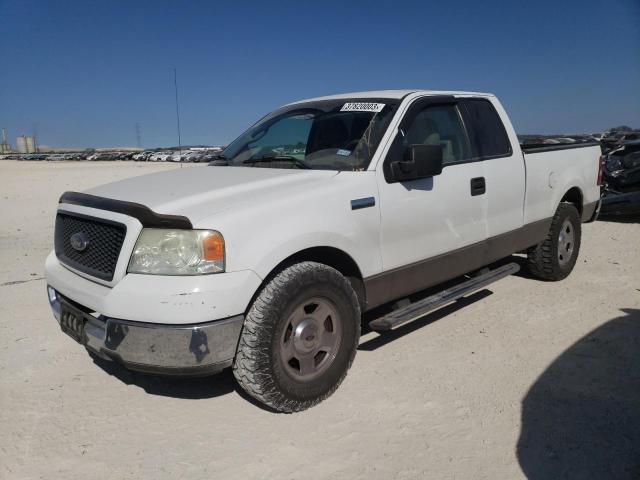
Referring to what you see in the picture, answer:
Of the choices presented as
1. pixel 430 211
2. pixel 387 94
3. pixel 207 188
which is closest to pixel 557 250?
pixel 430 211

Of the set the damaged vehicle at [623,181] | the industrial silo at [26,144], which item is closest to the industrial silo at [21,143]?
the industrial silo at [26,144]

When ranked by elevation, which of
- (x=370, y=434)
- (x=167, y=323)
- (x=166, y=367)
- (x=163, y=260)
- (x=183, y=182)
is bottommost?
(x=370, y=434)

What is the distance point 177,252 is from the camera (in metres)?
2.73

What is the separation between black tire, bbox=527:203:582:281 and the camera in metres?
5.45

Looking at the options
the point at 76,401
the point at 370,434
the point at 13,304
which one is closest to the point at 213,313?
the point at 370,434

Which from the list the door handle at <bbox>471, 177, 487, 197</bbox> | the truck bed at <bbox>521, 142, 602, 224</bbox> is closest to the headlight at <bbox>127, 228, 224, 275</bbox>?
the door handle at <bbox>471, 177, 487, 197</bbox>

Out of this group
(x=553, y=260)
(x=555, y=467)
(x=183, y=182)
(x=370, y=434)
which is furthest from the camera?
(x=553, y=260)

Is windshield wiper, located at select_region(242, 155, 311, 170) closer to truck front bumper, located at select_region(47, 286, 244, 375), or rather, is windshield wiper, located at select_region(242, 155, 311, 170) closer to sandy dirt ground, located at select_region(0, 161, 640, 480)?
truck front bumper, located at select_region(47, 286, 244, 375)

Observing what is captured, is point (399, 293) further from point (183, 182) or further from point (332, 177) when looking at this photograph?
point (183, 182)

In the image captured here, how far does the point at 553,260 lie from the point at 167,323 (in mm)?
4362

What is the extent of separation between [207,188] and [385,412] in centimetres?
176

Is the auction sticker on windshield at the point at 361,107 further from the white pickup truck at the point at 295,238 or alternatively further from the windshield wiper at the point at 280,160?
the windshield wiper at the point at 280,160

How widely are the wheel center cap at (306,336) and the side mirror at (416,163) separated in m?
1.16

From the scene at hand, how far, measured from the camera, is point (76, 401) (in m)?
3.30
